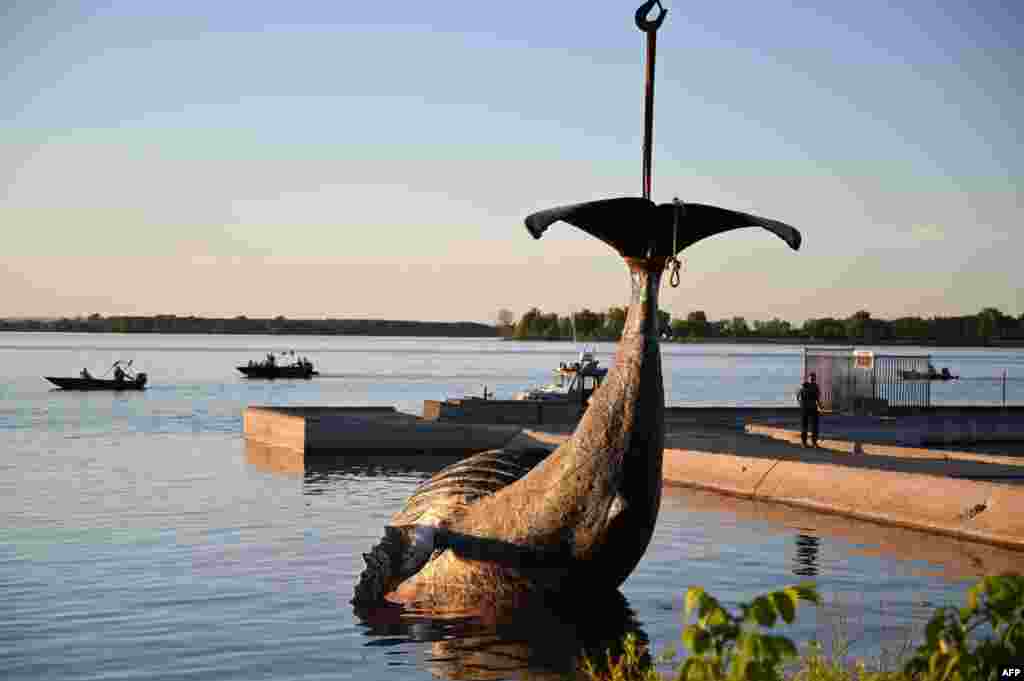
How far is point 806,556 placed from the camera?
18.0 metres

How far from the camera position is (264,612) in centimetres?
1470

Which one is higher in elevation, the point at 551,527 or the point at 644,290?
the point at 644,290

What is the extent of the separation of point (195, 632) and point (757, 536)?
915 centimetres

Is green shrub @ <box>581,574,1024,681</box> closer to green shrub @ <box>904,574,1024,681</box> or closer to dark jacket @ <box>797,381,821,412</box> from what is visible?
green shrub @ <box>904,574,1024,681</box>

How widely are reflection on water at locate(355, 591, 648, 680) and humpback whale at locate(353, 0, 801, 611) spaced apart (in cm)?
29

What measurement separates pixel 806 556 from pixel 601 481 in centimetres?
686

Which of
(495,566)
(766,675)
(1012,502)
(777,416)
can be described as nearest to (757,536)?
(1012,502)

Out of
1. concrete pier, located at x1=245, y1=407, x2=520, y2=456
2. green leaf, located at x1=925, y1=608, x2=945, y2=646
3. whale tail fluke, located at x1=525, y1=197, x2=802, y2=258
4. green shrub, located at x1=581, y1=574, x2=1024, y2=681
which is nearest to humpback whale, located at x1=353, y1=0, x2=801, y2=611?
whale tail fluke, located at x1=525, y1=197, x2=802, y2=258

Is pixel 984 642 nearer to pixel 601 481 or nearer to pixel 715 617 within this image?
pixel 715 617

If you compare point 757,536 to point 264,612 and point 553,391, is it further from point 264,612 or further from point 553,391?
point 553,391

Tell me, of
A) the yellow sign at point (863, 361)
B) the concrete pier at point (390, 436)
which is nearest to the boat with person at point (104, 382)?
the concrete pier at point (390, 436)

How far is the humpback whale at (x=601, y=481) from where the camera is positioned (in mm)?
11836

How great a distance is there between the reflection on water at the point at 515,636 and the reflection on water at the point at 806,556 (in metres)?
3.57

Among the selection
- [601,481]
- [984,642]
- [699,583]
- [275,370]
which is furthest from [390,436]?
[275,370]
